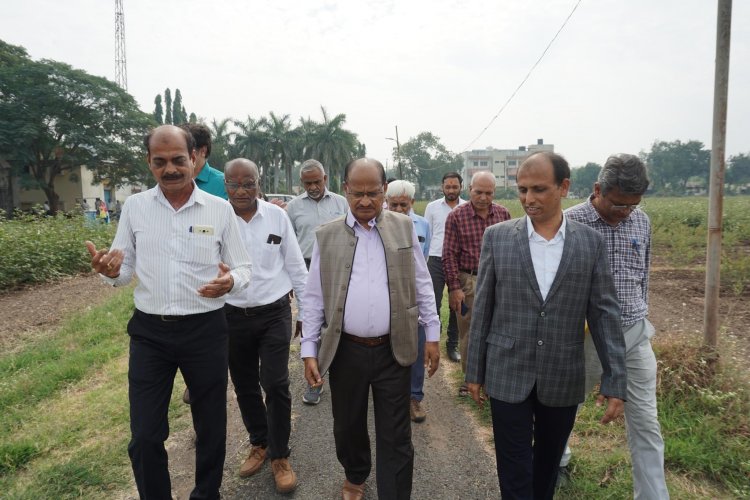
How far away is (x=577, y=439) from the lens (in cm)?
330

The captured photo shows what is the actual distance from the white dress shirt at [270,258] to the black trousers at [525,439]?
4.65ft

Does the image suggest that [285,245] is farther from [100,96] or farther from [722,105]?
[100,96]

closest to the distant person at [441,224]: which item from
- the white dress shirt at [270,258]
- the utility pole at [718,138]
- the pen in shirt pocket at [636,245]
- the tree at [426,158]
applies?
the white dress shirt at [270,258]

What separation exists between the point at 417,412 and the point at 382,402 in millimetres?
1465

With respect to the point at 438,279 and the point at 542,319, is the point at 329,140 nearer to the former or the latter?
the point at 438,279

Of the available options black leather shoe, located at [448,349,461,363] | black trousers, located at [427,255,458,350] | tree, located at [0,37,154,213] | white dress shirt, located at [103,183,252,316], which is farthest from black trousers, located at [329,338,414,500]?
tree, located at [0,37,154,213]

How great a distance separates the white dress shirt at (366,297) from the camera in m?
2.39

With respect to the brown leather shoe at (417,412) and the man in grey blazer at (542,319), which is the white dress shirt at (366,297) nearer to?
the man in grey blazer at (542,319)

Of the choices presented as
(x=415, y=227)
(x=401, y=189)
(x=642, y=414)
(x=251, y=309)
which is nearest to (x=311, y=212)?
(x=401, y=189)

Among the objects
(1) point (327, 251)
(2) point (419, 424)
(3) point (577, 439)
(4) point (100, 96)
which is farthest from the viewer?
(4) point (100, 96)

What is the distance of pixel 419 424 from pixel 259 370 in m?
1.48

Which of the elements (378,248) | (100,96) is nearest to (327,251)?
(378,248)

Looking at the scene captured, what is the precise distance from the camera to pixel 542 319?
6.76 feet

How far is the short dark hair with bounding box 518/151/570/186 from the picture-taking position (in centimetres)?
209
